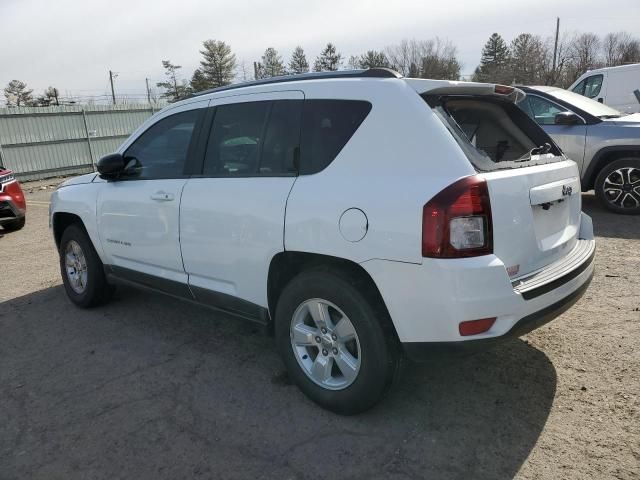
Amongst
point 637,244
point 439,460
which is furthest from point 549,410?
point 637,244

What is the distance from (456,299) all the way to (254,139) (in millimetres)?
1696

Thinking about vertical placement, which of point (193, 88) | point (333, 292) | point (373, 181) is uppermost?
point (193, 88)

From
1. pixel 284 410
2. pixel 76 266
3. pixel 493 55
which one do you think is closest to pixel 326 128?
pixel 284 410

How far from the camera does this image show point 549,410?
9.58ft

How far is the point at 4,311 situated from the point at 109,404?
259cm

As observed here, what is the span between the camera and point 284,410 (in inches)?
122

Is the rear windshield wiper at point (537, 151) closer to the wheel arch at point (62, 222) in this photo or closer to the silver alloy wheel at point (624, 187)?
the wheel arch at point (62, 222)

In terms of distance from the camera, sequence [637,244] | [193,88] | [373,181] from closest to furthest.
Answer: [373,181], [637,244], [193,88]

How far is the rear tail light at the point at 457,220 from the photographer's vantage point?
240cm

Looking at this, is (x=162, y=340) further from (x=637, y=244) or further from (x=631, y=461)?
(x=637, y=244)

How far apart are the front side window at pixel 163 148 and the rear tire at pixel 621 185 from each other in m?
6.01

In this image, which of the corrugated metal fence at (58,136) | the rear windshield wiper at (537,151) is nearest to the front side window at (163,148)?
the rear windshield wiper at (537,151)

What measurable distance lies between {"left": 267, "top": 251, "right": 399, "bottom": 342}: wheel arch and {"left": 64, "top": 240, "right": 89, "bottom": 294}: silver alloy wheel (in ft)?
8.21

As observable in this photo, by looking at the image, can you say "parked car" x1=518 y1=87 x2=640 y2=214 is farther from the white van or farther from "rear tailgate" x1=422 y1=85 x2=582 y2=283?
the white van
